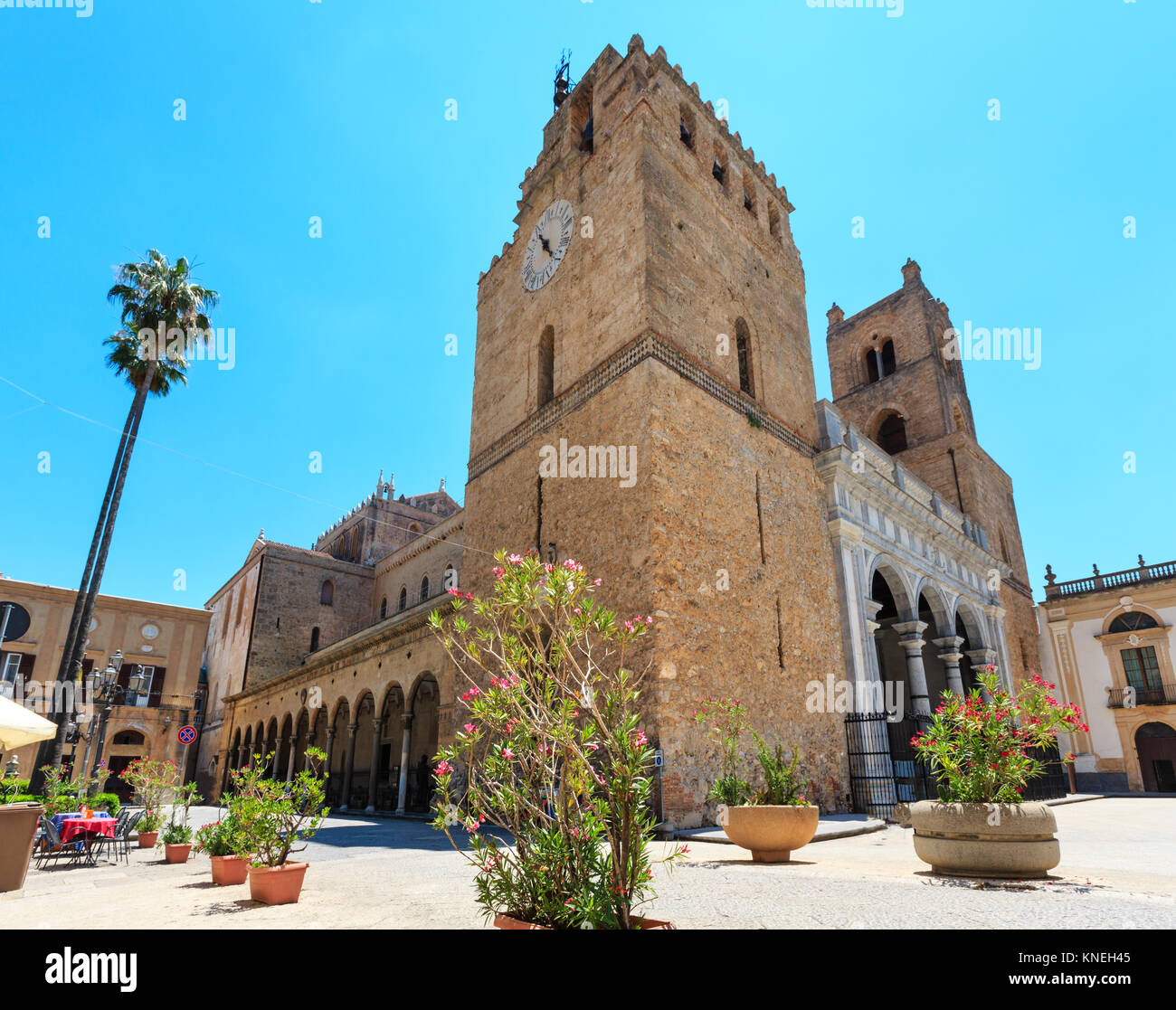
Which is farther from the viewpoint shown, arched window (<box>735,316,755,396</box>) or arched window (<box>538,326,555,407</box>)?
arched window (<box>538,326,555,407</box>)

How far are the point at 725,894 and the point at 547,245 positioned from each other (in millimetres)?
14367

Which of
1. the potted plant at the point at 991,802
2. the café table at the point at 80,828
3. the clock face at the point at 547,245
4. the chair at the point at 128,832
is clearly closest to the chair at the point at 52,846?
the café table at the point at 80,828

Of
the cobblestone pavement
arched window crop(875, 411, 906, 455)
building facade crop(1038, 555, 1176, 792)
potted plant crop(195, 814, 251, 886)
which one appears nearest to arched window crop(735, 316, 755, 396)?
the cobblestone pavement

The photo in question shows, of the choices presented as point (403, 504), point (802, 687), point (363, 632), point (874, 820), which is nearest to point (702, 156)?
point (802, 687)

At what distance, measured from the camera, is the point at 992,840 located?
536 cm

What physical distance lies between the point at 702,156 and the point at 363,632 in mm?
19215

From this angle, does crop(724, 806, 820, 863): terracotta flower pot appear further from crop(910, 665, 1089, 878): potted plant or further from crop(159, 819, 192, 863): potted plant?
crop(159, 819, 192, 863): potted plant

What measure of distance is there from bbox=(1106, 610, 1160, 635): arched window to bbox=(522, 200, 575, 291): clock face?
2635 centimetres

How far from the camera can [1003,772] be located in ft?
17.8

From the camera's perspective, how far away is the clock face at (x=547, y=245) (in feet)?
50.8

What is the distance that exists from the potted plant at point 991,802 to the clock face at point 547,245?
12.6m

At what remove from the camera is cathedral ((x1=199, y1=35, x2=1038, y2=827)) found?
441 inches
